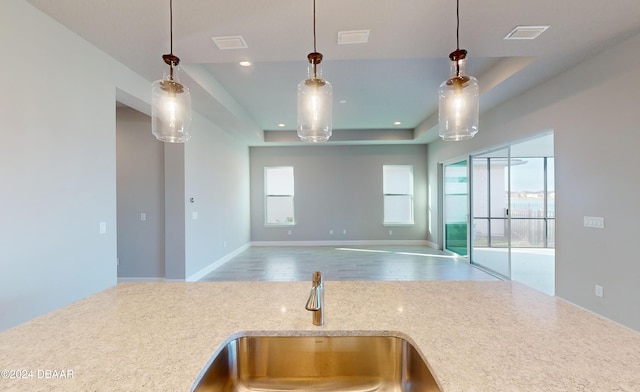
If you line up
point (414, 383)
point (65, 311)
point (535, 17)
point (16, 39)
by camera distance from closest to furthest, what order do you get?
point (414, 383)
point (65, 311)
point (16, 39)
point (535, 17)

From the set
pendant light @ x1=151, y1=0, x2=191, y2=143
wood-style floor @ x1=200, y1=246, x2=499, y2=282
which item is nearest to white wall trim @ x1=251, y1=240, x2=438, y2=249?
wood-style floor @ x1=200, y1=246, x2=499, y2=282

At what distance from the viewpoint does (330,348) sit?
3.66ft

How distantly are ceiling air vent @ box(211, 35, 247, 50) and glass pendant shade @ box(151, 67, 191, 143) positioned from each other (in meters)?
0.99

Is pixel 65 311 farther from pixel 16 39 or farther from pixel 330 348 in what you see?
pixel 16 39

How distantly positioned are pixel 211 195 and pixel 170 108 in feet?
12.7

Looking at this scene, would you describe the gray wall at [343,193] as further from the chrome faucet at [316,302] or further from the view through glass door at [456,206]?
the chrome faucet at [316,302]

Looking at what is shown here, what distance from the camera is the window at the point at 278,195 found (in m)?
8.17

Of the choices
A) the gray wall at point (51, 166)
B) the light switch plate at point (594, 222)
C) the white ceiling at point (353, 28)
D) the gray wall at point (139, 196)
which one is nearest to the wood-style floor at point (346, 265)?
the gray wall at point (139, 196)

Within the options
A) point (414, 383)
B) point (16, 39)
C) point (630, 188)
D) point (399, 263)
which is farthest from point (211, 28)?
point (399, 263)

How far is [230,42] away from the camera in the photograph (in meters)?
2.51

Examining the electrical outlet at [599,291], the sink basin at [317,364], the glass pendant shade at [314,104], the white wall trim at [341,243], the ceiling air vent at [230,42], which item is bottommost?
→ the white wall trim at [341,243]

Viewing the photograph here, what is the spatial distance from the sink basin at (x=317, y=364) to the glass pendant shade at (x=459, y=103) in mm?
1241

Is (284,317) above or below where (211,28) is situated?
below

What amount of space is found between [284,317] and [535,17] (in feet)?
9.12
